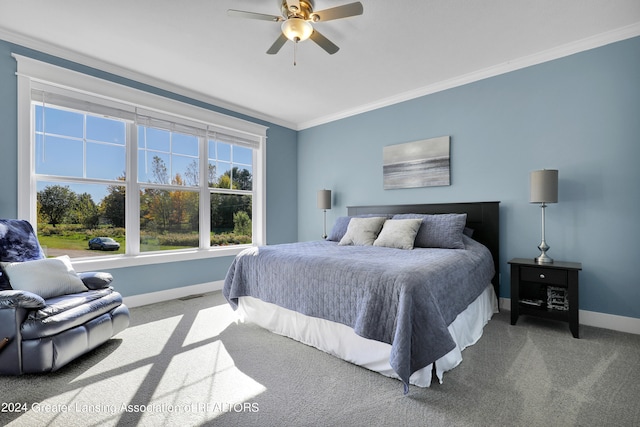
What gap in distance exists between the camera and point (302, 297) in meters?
2.40

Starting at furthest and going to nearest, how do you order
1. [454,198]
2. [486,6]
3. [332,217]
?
[332,217] → [454,198] → [486,6]

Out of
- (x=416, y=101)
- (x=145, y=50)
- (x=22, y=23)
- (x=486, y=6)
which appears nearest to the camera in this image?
(x=486, y=6)

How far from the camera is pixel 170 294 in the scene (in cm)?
379

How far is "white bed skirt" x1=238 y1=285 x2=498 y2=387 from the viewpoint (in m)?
1.97

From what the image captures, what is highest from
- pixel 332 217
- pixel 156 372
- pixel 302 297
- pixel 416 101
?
pixel 416 101

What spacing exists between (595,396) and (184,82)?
465 cm

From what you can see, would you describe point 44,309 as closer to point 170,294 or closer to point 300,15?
point 170,294

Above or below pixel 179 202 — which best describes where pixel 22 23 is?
above

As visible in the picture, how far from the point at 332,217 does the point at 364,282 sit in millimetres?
3035

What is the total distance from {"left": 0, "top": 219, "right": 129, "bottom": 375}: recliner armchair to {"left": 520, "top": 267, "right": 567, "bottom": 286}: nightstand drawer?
3.58m

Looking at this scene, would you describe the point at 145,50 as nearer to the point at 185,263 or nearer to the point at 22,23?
the point at 22,23

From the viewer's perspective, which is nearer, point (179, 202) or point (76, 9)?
point (76, 9)

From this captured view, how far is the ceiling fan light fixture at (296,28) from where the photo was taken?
7.35ft

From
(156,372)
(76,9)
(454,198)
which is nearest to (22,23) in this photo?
(76,9)
